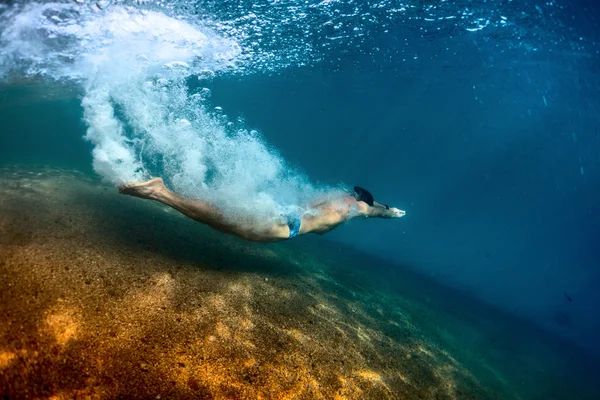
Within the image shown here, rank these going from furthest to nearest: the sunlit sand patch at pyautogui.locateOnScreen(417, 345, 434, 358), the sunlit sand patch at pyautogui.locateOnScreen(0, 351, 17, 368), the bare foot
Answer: the sunlit sand patch at pyautogui.locateOnScreen(417, 345, 434, 358), the bare foot, the sunlit sand patch at pyautogui.locateOnScreen(0, 351, 17, 368)

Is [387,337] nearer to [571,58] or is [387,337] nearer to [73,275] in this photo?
[73,275]

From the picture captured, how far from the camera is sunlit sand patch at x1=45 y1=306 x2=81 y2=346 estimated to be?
2902 mm

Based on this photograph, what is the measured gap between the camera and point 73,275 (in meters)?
3.95

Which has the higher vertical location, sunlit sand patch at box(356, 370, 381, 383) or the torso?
the torso

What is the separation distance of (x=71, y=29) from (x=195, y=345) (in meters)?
18.2

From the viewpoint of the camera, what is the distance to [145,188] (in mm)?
4457

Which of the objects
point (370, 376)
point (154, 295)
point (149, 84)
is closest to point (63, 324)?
point (154, 295)

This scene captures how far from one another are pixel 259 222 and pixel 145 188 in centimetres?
193

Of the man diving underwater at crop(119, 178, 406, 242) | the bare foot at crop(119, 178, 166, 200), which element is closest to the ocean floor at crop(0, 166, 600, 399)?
the man diving underwater at crop(119, 178, 406, 242)

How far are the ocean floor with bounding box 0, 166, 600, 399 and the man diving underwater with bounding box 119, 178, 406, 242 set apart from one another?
3.57ft

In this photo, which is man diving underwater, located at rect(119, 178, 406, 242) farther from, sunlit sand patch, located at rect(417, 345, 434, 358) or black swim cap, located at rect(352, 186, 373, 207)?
sunlit sand patch, located at rect(417, 345, 434, 358)

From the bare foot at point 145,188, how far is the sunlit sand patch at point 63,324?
6.15 ft

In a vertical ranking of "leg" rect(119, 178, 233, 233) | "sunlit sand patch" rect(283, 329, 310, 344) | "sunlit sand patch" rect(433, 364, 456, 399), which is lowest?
"sunlit sand patch" rect(433, 364, 456, 399)

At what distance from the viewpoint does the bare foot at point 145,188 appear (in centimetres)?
443
